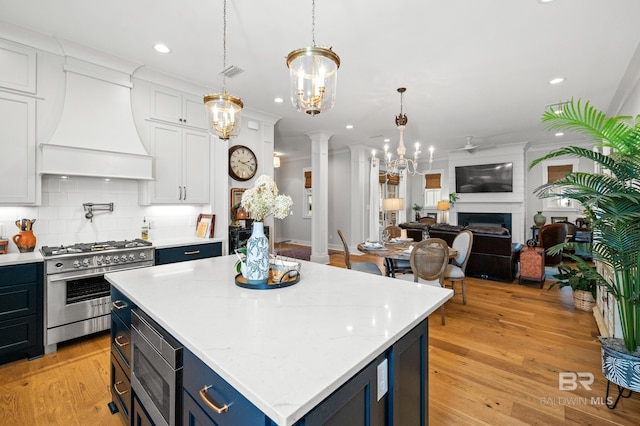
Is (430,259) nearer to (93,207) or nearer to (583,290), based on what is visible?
(583,290)

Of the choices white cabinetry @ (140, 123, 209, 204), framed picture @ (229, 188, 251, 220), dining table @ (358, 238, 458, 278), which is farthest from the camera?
framed picture @ (229, 188, 251, 220)

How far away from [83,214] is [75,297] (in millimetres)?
937

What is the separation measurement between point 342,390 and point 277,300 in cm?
60

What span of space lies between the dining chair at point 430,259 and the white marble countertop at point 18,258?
3.54 m

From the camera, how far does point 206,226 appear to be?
384 cm

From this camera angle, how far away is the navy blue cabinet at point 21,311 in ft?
7.77

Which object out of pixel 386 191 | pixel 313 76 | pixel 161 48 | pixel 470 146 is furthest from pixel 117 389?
pixel 386 191

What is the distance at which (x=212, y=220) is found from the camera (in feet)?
12.7

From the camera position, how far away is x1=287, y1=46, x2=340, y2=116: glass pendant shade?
62.3 inches

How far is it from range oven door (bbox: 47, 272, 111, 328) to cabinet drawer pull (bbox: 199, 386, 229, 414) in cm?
261

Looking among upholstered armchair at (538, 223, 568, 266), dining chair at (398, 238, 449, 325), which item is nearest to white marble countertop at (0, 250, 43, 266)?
dining chair at (398, 238, 449, 325)

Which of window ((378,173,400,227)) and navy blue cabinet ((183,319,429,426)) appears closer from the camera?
navy blue cabinet ((183,319,429,426))

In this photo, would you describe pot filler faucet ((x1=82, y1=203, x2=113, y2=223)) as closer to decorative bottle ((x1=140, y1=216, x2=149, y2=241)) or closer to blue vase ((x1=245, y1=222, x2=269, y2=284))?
decorative bottle ((x1=140, y1=216, x2=149, y2=241))

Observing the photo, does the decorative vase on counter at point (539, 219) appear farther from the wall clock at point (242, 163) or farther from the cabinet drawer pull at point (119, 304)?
the cabinet drawer pull at point (119, 304)
